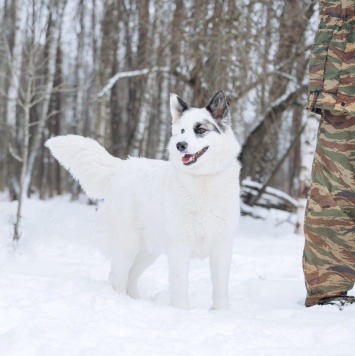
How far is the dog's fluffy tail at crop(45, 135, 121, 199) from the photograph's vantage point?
4.23 meters

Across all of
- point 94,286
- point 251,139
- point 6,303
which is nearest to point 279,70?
point 251,139

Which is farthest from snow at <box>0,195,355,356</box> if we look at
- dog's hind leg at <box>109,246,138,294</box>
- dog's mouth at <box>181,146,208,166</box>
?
dog's mouth at <box>181,146,208,166</box>

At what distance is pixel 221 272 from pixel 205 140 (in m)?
1.00

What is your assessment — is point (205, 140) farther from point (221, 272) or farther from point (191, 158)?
point (221, 272)

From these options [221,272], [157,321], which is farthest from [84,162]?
[157,321]

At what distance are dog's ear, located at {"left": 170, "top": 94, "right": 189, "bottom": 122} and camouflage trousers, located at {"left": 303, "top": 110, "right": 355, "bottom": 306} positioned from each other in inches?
41.5

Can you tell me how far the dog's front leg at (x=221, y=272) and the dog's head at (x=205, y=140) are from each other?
1.94 ft

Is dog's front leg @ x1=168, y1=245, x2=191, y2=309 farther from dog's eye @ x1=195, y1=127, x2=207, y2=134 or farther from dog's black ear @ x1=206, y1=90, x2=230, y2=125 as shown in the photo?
dog's black ear @ x1=206, y1=90, x2=230, y2=125

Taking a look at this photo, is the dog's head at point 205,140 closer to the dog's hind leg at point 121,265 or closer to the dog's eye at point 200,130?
the dog's eye at point 200,130

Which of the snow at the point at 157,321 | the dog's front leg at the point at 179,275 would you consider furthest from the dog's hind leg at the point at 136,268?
the dog's front leg at the point at 179,275

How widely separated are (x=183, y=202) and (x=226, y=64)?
15.1 ft

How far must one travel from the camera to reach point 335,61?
340 centimetres

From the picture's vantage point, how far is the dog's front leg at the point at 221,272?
361cm

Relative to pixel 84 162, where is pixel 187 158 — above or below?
above
